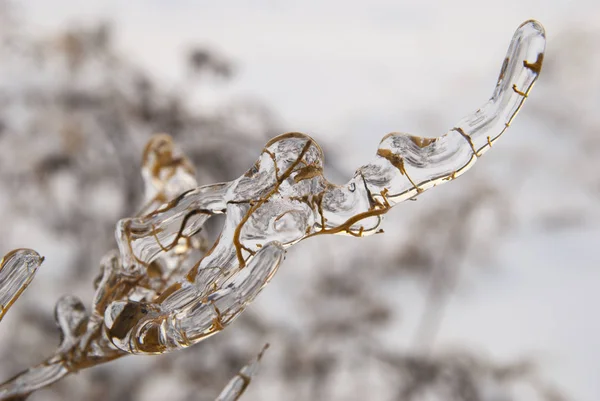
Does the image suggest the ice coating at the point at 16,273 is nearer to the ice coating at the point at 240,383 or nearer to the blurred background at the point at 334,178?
the ice coating at the point at 240,383

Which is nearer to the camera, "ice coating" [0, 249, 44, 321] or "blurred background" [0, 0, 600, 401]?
"ice coating" [0, 249, 44, 321]

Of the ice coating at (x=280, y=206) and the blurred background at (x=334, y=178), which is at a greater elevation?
the blurred background at (x=334, y=178)

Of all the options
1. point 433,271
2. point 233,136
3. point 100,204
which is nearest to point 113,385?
point 100,204

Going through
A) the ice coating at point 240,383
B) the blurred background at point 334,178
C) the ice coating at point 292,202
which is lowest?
the ice coating at point 240,383

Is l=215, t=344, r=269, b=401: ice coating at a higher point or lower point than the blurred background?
lower

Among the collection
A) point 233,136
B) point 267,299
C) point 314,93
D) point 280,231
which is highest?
point 314,93

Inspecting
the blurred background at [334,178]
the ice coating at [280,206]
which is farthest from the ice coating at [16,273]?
the blurred background at [334,178]

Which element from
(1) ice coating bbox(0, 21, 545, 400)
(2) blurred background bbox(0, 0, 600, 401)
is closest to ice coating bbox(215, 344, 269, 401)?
(1) ice coating bbox(0, 21, 545, 400)

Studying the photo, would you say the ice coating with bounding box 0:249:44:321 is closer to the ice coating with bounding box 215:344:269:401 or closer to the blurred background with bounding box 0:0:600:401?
the ice coating with bounding box 215:344:269:401

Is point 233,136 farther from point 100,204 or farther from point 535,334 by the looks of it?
point 535,334
